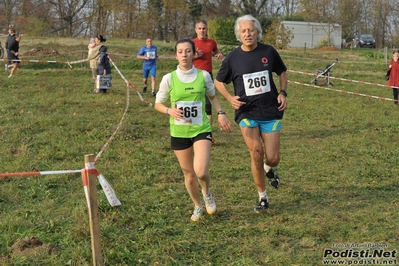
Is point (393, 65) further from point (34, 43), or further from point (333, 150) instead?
point (34, 43)

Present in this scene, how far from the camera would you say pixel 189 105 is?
492cm

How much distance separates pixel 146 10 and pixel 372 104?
33.7 m

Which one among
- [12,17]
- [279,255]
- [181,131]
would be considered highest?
[12,17]

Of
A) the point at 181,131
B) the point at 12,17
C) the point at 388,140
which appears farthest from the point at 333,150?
the point at 12,17

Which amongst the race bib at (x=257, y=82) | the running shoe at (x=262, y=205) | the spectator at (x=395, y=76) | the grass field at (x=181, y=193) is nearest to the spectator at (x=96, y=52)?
the grass field at (x=181, y=193)

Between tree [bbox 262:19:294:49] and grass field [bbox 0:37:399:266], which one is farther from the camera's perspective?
tree [bbox 262:19:294:49]

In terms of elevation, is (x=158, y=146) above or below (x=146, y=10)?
below

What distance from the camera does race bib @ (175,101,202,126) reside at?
16.1 ft

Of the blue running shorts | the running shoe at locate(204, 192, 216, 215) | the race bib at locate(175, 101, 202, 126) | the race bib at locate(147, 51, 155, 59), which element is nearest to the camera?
the race bib at locate(175, 101, 202, 126)

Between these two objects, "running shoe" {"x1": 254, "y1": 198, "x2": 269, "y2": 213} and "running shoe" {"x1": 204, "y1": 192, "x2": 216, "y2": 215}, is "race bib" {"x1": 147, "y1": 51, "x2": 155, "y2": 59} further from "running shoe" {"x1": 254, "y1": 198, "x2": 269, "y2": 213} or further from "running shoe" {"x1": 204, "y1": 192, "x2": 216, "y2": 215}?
"running shoe" {"x1": 204, "y1": 192, "x2": 216, "y2": 215}

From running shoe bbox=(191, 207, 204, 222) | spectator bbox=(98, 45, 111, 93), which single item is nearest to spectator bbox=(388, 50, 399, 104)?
spectator bbox=(98, 45, 111, 93)

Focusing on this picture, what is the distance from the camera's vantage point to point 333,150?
8617 millimetres

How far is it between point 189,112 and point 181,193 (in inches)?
58.9

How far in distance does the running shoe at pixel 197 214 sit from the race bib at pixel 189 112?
91 cm
